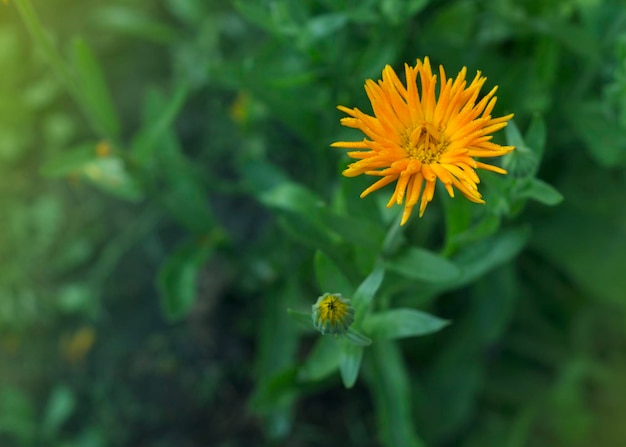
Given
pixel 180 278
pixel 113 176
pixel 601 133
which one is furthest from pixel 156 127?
pixel 601 133

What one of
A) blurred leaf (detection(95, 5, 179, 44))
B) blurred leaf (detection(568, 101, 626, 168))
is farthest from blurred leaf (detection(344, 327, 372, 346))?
blurred leaf (detection(95, 5, 179, 44))

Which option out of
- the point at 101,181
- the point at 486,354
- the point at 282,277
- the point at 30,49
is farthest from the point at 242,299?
the point at 30,49

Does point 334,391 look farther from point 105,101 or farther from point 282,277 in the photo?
point 105,101

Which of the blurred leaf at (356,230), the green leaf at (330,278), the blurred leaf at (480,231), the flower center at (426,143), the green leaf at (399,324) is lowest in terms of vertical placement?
the green leaf at (399,324)

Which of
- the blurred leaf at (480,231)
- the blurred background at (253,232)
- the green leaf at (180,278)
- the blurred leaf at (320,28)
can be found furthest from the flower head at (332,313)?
the green leaf at (180,278)

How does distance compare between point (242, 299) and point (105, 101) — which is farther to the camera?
point (242, 299)

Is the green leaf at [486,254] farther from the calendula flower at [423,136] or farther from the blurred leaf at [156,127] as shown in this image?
the blurred leaf at [156,127]

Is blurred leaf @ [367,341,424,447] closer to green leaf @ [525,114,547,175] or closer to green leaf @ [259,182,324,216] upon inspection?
green leaf @ [259,182,324,216]
